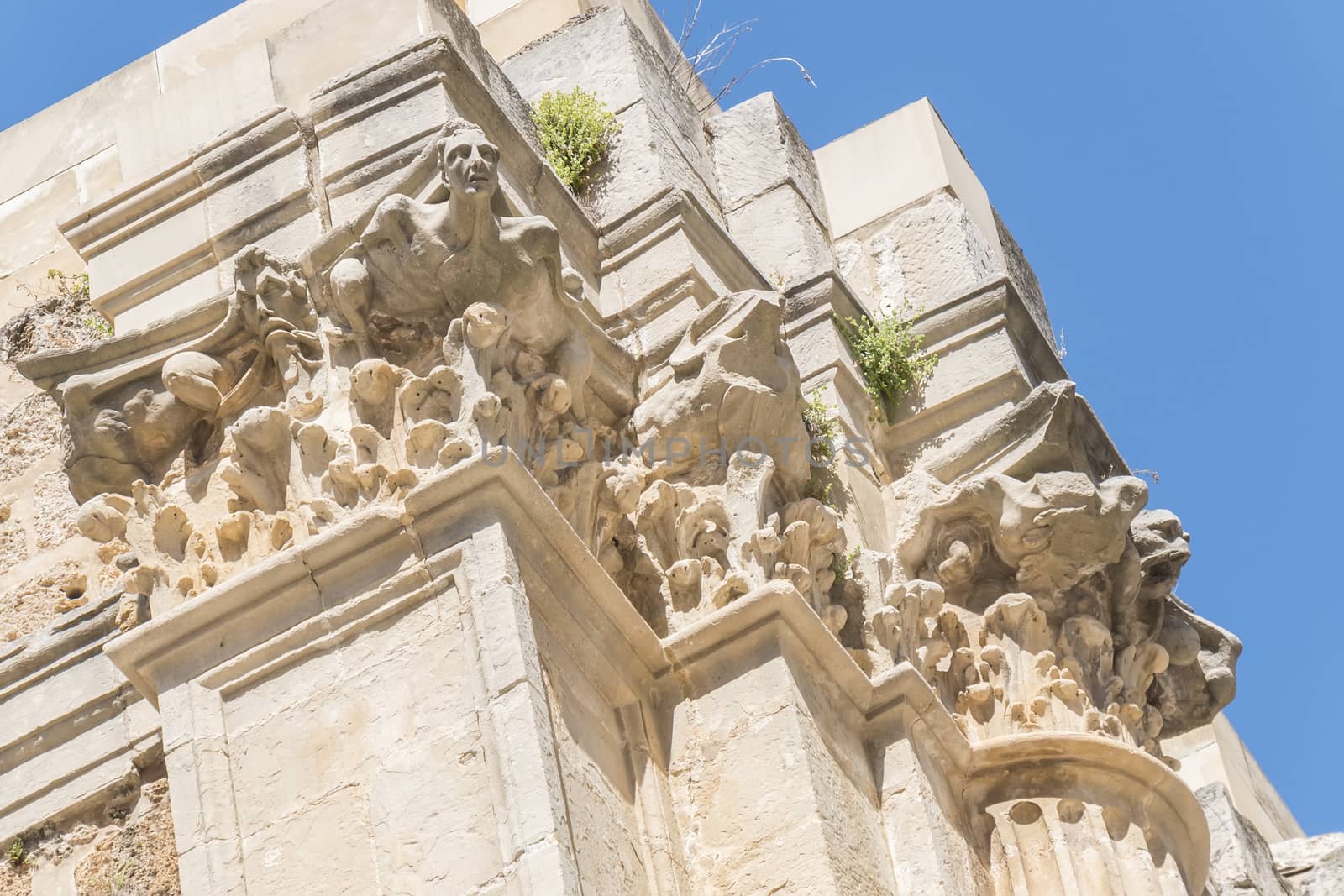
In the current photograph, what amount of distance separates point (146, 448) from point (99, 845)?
977mm

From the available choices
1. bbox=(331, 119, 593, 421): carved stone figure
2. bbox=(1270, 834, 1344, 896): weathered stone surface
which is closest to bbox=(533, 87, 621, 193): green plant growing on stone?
bbox=(331, 119, 593, 421): carved stone figure

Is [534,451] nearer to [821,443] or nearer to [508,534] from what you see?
[508,534]

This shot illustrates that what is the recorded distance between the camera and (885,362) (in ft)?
24.6

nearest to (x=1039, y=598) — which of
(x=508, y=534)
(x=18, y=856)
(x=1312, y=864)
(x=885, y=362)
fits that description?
(x=885, y=362)

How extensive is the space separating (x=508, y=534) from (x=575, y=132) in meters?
2.44

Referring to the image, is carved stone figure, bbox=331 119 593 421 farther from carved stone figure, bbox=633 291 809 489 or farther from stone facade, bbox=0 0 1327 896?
carved stone figure, bbox=633 291 809 489

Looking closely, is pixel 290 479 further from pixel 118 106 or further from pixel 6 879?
pixel 118 106

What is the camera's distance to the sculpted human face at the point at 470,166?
5.55m

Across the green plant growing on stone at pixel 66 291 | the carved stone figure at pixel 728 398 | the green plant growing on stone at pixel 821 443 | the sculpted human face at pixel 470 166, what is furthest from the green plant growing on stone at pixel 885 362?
the green plant growing on stone at pixel 66 291

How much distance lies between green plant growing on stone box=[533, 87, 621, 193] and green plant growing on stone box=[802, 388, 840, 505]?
978 millimetres

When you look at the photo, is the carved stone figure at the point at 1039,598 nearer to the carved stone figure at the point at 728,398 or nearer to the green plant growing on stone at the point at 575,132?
the carved stone figure at the point at 728,398

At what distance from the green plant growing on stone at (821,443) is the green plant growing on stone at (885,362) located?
0.37 meters

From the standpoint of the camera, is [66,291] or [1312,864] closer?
[66,291]

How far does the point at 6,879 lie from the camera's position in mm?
5992
